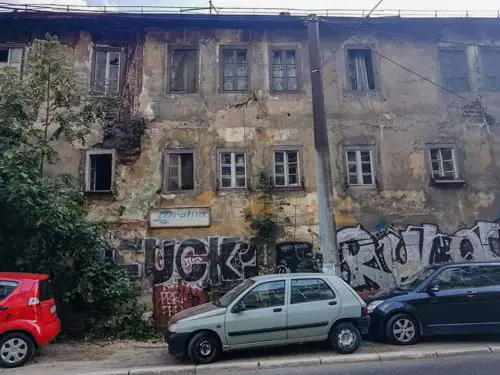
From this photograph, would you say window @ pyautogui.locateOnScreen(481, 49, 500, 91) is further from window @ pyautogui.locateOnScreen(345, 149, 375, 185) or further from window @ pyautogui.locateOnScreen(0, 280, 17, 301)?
window @ pyautogui.locateOnScreen(0, 280, 17, 301)

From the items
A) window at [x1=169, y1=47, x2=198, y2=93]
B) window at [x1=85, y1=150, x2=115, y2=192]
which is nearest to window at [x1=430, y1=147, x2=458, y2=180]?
window at [x1=169, y1=47, x2=198, y2=93]

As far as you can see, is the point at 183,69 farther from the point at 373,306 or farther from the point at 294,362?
the point at 294,362

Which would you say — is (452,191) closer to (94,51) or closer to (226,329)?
(226,329)

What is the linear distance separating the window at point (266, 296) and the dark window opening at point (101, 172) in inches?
263

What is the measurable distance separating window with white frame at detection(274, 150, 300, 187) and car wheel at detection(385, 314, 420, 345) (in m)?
5.42

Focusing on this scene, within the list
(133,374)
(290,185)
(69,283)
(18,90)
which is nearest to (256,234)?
(290,185)

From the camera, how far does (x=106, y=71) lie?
1343cm

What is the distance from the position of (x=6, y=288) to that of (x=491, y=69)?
15.1 m

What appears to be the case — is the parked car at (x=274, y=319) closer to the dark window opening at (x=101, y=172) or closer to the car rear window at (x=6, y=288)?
the car rear window at (x=6, y=288)

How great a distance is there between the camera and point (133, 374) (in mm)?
7145

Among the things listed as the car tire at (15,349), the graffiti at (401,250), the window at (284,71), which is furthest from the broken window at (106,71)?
the graffiti at (401,250)

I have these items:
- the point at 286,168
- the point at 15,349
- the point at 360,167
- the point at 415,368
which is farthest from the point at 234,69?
the point at 415,368

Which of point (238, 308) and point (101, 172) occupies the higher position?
point (101, 172)

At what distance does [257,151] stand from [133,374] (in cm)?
754
